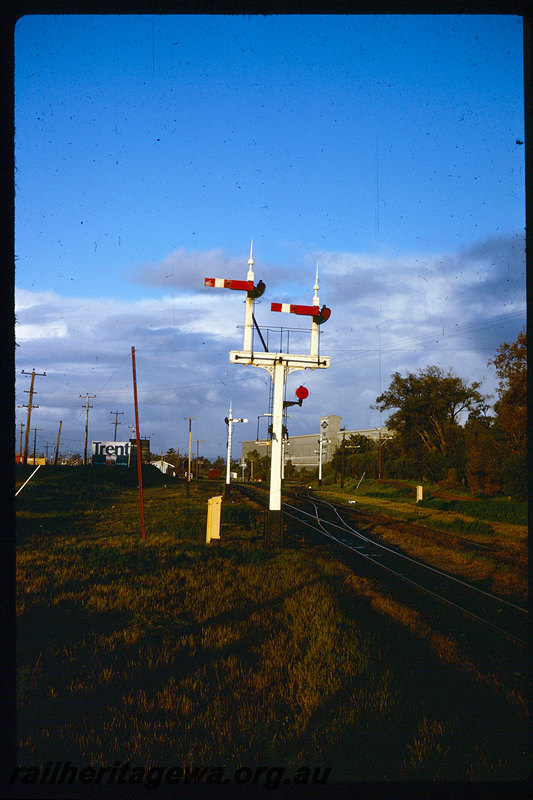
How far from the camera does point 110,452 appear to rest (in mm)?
105250

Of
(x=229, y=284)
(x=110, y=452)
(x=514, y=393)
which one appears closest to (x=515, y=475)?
(x=514, y=393)

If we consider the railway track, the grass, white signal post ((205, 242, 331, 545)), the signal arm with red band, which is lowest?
the railway track

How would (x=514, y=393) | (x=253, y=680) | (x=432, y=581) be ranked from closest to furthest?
(x=253, y=680) → (x=432, y=581) → (x=514, y=393)

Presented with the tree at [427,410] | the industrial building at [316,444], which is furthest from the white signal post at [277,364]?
the industrial building at [316,444]

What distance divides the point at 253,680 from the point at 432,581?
7.27 meters

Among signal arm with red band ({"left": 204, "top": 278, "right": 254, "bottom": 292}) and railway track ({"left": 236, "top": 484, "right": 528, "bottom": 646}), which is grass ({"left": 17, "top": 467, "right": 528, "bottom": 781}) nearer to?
railway track ({"left": 236, "top": 484, "right": 528, "bottom": 646})

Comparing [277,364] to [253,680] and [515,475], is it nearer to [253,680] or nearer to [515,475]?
[253,680]

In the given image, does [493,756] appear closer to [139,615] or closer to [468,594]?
[139,615]

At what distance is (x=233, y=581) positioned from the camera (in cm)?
1087

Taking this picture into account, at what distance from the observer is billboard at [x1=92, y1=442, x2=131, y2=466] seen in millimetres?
102438

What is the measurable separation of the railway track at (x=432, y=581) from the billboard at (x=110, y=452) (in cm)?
8459

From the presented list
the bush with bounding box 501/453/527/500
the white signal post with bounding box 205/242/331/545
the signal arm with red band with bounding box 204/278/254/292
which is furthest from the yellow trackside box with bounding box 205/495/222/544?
the bush with bounding box 501/453/527/500

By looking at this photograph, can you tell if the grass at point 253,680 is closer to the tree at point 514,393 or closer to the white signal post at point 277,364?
the white signal post at point 277,364

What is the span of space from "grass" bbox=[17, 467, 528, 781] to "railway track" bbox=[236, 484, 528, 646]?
905 mm
